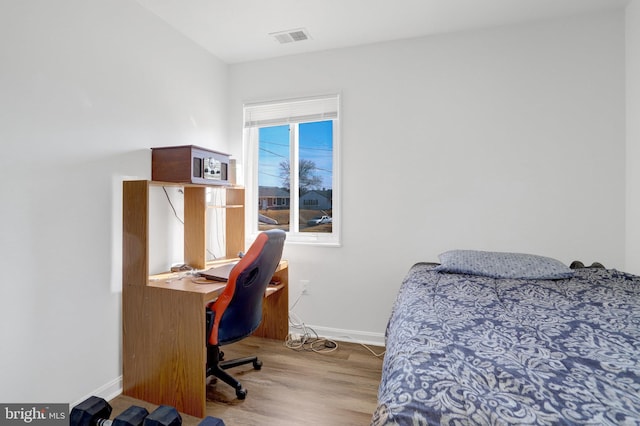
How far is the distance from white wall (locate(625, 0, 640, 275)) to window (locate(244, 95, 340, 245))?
2.10m

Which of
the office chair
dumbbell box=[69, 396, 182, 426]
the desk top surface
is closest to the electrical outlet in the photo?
the office chair

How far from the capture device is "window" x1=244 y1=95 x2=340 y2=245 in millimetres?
2988

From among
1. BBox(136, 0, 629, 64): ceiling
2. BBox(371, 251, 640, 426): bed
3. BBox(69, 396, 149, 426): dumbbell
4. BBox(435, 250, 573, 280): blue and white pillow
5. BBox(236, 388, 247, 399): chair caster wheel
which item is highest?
BBox(136, 0, 629, 64): ceiling

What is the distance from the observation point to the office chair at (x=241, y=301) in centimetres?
190

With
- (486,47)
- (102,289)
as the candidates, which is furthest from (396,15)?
(102,289)

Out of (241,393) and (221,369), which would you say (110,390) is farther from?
(241,393)

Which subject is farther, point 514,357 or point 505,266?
point 505,266

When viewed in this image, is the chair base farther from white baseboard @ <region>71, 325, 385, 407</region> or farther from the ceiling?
the ceiling

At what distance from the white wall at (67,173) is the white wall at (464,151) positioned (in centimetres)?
128

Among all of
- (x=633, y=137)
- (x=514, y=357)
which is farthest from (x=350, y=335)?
(x=633, y=137)

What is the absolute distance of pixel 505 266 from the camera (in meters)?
2.06

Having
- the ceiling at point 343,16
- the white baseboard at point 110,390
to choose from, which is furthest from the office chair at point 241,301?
the ceiling at point 343,16

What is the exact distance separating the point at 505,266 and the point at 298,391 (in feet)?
5.13

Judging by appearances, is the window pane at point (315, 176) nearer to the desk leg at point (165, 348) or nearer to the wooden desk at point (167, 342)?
the wooden desk at point (167, 342)
